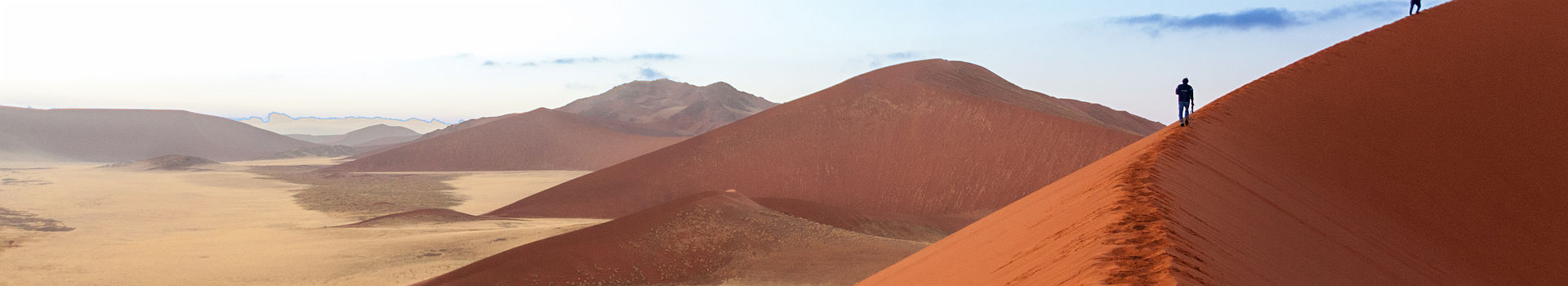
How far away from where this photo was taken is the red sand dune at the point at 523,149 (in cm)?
9212

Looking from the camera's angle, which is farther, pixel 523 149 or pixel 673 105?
pixel 673 105

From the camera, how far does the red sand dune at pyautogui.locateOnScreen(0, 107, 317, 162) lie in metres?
131

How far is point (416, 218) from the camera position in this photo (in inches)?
1476

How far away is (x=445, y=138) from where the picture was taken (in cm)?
10050

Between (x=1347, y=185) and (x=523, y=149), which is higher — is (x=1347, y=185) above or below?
below

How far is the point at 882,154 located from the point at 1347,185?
31028mm

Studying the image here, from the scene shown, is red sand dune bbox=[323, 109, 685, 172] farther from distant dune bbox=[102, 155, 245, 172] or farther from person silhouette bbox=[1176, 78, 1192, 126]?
person silhouette bbox=[1176, 78, 1192, 126]

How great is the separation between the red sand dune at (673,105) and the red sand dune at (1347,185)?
105765 mm

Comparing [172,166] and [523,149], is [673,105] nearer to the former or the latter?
[523,149]

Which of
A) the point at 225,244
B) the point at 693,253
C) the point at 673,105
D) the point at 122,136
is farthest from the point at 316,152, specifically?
the point at 693,253

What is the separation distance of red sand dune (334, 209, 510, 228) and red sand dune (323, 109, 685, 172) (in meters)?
48.1

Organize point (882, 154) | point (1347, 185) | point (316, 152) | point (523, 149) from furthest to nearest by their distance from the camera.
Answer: point (316, 152), point (523, 149), point (882, 154), point (1347, 185)

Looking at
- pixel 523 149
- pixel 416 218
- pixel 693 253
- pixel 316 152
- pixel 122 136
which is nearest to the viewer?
pixel 693 253

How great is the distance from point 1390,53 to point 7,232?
4620 cm
